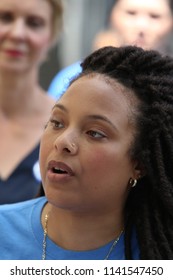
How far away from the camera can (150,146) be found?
1.25 metres

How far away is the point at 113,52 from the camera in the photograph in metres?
1.33

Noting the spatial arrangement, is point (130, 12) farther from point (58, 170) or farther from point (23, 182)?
point (58, 170)

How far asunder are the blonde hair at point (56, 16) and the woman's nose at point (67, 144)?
1.15 meters

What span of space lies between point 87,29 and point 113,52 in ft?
7.27

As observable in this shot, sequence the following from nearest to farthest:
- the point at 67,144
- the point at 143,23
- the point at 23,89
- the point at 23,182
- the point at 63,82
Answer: the point at 67,144, the point at 63,82, the point at 23,182, the point at 23,89, the point at 143,23

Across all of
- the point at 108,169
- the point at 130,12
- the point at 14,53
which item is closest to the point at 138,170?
the point at 108,169

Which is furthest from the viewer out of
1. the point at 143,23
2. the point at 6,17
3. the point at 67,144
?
the point at 143,23

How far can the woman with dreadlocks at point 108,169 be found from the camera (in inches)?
46.3

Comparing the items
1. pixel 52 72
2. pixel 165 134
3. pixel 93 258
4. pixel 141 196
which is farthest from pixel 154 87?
pixel 52 72

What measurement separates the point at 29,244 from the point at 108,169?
270 millimetres

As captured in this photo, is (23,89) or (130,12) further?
(130,12)

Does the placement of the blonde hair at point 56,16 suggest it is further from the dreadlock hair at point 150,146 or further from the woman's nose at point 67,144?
the woman's nose at point 67,144

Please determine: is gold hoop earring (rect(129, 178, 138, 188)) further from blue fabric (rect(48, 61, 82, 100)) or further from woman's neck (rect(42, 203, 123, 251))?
blue fabric (rect(48, 61, 82, 100))
